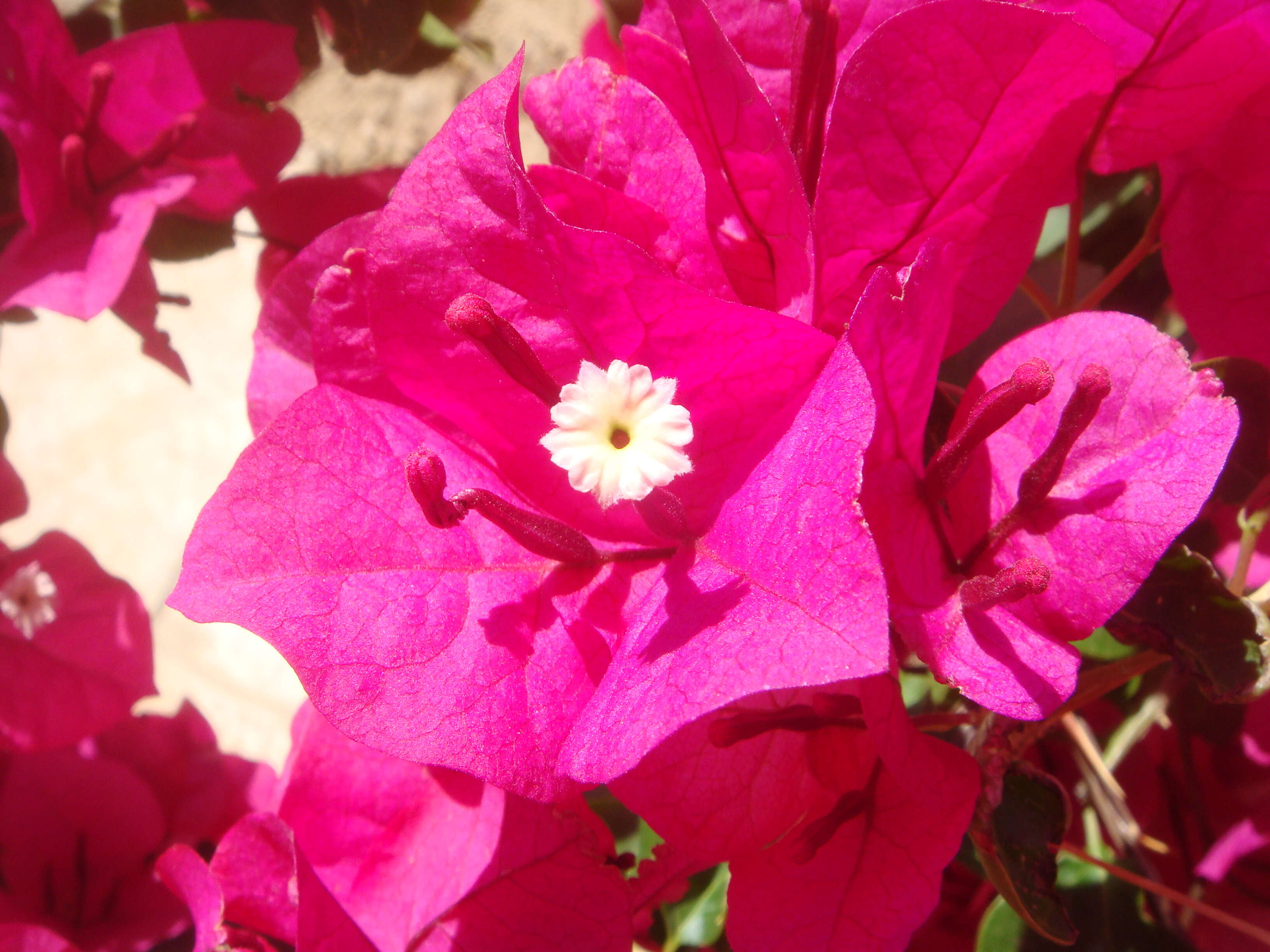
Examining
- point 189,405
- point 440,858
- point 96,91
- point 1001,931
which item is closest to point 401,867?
point 440,858

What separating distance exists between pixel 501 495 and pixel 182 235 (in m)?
0.39

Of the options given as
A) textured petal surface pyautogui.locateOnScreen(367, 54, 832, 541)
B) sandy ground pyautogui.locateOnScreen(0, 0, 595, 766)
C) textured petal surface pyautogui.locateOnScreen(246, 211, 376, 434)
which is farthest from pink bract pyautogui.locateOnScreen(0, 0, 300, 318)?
sandy ground pyautogui.locateOnScreen(0, 0, 595, 766)

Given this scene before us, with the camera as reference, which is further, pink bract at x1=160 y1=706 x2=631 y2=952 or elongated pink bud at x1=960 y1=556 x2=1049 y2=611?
pink bract at x1=160 y1=706 x2=631 y2=952

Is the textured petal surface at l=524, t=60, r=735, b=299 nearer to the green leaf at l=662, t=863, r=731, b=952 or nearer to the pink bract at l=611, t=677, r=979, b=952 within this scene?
the pink bract at l=611, t=677, r=979, b=952

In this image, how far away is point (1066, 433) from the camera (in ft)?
0.97

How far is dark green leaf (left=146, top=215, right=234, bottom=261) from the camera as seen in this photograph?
62cm

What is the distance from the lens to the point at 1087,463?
32 cm

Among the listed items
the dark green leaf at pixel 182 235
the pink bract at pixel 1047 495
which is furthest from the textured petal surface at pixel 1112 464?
the dark green leaf at pixel 182 235

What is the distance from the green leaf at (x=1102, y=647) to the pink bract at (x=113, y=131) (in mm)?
547

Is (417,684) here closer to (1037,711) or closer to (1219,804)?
(1037,711)

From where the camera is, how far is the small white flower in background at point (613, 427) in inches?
12.5

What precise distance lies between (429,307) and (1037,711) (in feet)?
0.79

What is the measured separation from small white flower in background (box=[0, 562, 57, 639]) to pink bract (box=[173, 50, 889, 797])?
0.41m

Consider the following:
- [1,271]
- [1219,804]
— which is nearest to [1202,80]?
[1219,804]
